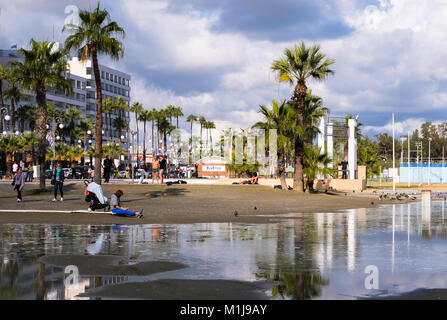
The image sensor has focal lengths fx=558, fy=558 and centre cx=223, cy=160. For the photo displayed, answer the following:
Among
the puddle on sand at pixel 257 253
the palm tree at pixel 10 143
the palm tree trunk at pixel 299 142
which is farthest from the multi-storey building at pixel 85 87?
the puddle on sand at pixel 257 253

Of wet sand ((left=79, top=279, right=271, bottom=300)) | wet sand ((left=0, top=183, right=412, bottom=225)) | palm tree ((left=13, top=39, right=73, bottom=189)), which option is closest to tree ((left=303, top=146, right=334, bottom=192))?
wet sand ((left=0, top=183, right=412, bottom=225))

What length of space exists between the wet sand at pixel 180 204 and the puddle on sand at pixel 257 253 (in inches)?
99.6

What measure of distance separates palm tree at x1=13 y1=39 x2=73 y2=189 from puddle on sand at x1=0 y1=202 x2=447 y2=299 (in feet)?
57.5

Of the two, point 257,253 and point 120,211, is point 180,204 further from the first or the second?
point 257,253

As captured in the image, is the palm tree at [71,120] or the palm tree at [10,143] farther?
the palm tree at [71,120]

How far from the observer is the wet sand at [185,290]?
7566 mm

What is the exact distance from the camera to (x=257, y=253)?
39.7ft

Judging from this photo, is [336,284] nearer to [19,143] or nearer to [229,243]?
[229,243]

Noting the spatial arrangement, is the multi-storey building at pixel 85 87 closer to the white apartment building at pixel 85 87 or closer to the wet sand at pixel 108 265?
the white apartment building at pixel 85 87

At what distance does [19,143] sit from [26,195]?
39.0m

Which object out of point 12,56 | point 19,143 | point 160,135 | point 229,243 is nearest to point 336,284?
point 229,243

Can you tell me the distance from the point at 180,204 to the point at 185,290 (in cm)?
2073

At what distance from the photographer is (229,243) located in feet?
45.4

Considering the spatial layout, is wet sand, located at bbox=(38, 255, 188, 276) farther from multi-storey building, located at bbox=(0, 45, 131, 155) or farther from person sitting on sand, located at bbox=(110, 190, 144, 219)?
multi-storey building, located at bbox=(0, 45, 131, 155)
